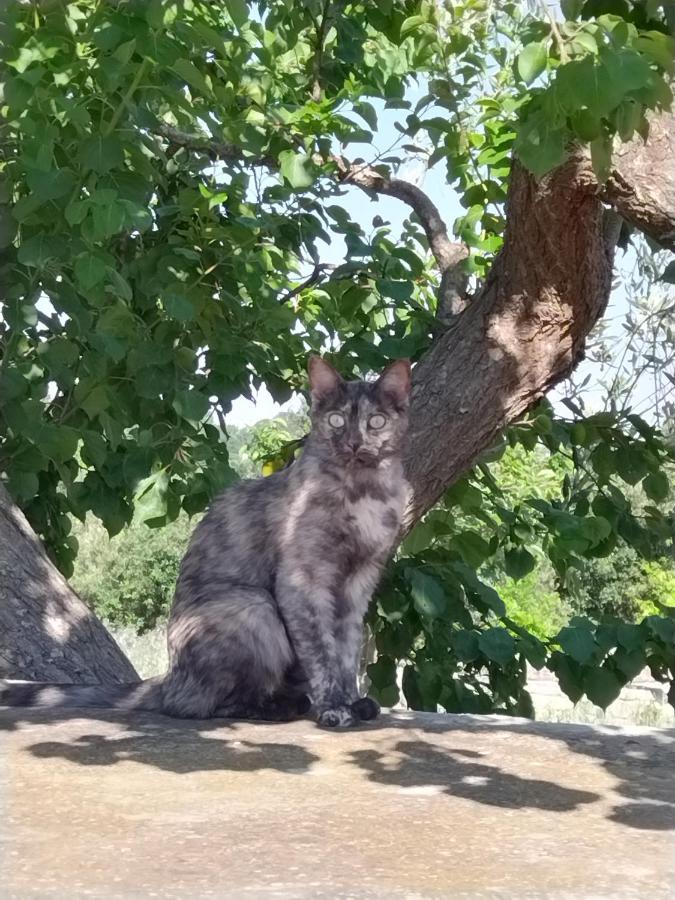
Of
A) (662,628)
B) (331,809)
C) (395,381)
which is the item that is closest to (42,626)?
(395,381)

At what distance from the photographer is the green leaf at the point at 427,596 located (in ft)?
21.7

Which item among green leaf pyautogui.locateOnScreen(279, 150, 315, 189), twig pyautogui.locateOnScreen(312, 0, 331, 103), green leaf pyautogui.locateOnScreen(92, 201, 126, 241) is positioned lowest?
green leaf pyautogui.locateOnScreen(92, 201, 126, 241)

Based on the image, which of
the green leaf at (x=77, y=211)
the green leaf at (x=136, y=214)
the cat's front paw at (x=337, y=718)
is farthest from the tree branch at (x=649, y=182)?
the cat's front paw at (x=337, y=718)

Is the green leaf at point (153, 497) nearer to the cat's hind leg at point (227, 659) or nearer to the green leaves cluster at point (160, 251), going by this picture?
the green leaves cluster at point (160, 251)

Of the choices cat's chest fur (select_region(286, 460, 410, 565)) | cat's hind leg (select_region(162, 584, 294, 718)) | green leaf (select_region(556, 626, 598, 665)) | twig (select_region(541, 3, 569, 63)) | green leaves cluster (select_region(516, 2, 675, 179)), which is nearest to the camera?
green leaves cluster (select_region(516, 2, 675, 179))

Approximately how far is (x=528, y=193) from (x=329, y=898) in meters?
4.36

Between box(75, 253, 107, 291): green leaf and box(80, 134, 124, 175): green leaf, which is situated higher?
box(80, 134, 124, 175): green leaf

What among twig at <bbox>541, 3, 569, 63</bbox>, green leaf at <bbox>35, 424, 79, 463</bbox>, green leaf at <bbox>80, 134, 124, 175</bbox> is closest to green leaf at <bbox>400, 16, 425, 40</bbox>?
green leaf at <bbox>80, 134, 124, 175</bbox>

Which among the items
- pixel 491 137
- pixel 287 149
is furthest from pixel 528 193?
pixel 287 149

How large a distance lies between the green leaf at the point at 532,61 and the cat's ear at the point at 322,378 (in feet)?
7.50

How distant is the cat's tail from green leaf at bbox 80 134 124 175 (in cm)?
236

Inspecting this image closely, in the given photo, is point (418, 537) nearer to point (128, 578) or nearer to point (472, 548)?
point (472, 548)

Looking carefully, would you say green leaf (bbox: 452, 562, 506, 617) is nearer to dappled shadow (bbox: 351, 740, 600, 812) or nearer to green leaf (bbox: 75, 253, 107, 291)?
dappled shadow (bbox: 351, 740, 600, 812)

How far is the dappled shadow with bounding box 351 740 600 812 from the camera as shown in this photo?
13.3 ft
